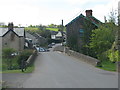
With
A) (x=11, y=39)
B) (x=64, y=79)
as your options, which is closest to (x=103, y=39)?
(x=64, y=79)

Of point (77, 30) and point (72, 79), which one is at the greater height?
point (77, 30)

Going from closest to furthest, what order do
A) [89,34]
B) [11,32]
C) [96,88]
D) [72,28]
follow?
[96,88]
[89,34]
[72,28]
[11,32]

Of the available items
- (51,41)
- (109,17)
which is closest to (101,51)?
(109,17)

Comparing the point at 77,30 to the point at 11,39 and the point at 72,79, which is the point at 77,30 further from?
the point at 72,79

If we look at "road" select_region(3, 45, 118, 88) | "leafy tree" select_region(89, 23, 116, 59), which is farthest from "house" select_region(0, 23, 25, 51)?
"road" select_region(3, 45, 118, 88)

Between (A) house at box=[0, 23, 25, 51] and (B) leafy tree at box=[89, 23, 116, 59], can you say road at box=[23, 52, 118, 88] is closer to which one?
(B) leafy tree at box=[89, 23, 116, 59]

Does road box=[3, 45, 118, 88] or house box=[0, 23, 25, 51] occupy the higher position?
house box=[0, 23, 25, 51]

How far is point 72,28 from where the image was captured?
51312 mm

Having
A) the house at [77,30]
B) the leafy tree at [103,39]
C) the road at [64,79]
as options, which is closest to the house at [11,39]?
the house at [77,30]

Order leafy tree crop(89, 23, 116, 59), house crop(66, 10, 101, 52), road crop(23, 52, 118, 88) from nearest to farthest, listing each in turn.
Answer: road crop(23, 52, 118, 88), leafy tree crop(89, 23, 116, 59), house crop(66, 10, 101, 52)

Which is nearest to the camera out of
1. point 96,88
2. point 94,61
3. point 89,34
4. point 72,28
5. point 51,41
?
point 96,88

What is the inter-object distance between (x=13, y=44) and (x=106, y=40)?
112 feet

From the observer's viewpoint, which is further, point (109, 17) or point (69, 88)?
point (109, 17)

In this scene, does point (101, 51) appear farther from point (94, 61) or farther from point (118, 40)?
point (118, 40)
